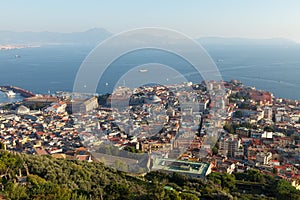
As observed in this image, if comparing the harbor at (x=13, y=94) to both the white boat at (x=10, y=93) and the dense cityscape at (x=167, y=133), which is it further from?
the dense cityscape at (x=167, y=133)

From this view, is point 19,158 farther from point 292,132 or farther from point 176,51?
point 292,132

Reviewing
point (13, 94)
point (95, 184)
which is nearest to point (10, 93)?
point (13, 94)

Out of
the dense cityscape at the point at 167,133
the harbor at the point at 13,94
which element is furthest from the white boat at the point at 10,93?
the dense cityscape at the point at 167,133

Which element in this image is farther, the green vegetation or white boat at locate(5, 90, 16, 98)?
white boat at locate(5, 90, 16, 98)

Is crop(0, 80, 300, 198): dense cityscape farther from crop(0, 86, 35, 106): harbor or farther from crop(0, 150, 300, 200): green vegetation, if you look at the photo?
crop(0, 86, 35, 106): harbor

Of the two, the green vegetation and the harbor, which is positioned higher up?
the green vegetation

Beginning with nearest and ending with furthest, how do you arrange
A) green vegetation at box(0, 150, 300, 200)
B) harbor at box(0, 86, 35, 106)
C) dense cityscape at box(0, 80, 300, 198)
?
green vegetation at box(0, 150, 300, 200)
dense cityscape at box(0, 80, 300, 198)
harbor at box(0, 86, 35, 106)

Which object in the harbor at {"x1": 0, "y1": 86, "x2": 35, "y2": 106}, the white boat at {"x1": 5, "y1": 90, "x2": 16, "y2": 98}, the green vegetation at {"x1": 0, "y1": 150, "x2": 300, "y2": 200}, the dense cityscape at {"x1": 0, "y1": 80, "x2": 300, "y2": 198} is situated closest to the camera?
the green vegetation at {"x1": 0, "y1": 150, "x2": 300, "y2": 200}

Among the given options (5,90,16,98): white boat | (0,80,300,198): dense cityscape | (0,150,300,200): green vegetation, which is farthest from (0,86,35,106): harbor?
(0,150,300,200): green vegetation

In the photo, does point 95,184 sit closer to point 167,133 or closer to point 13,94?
point 167,133
